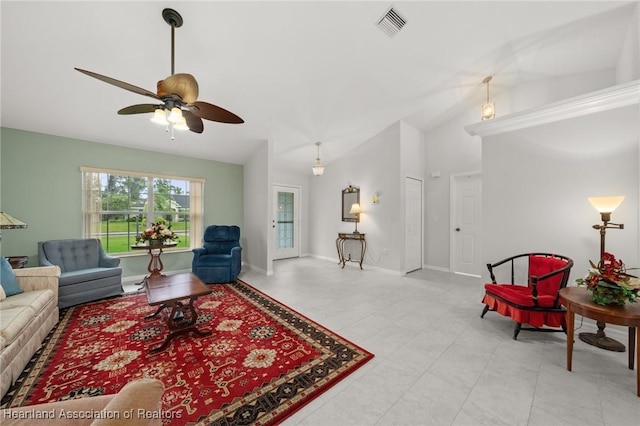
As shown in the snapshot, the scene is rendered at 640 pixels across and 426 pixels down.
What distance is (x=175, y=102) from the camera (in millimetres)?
1943

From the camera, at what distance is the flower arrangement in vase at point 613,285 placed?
183cm

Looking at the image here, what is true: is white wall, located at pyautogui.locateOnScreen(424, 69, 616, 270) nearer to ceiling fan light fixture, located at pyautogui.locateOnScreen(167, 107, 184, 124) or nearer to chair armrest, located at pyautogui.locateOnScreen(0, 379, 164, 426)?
→ ceiling fan light fixture, located at pyautogui.locateOnScreen(167, 107, 184, 124)

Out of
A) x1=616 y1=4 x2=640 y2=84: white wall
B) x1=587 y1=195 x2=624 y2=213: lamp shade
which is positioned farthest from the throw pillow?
x1=616 y1=4 x2=640 y2=84: white wall

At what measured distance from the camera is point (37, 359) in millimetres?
2066

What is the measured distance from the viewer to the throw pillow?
239 centimetres

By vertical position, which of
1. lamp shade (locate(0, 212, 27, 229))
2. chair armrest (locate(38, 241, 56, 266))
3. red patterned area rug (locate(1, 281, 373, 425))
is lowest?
red patterned area rug (locate(1, 281, 373, 425))

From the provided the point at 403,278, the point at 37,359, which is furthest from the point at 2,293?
the point at 403,278

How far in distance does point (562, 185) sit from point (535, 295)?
1.48m

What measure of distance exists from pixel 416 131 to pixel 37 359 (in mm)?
6428

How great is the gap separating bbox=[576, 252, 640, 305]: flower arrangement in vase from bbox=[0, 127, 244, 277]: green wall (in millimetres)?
6113

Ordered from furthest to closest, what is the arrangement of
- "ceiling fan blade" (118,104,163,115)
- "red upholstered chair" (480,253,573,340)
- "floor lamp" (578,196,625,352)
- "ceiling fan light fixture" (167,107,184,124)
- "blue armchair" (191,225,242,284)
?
"blue armchair" (191,225,242,284) < "red upholstered chair" (480,253,573,340) < "floor lamp" (578,196,625,352) < "ceiling fan blade" (118,104,163,115) < "ceiling fan light fixture" (167,107,184,124)

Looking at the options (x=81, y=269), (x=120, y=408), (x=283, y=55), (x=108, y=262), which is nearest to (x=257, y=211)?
(x=108, y=262)

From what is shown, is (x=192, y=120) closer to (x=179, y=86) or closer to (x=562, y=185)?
(x=179, y=86)

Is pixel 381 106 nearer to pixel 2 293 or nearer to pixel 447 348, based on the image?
pixel 447 348
